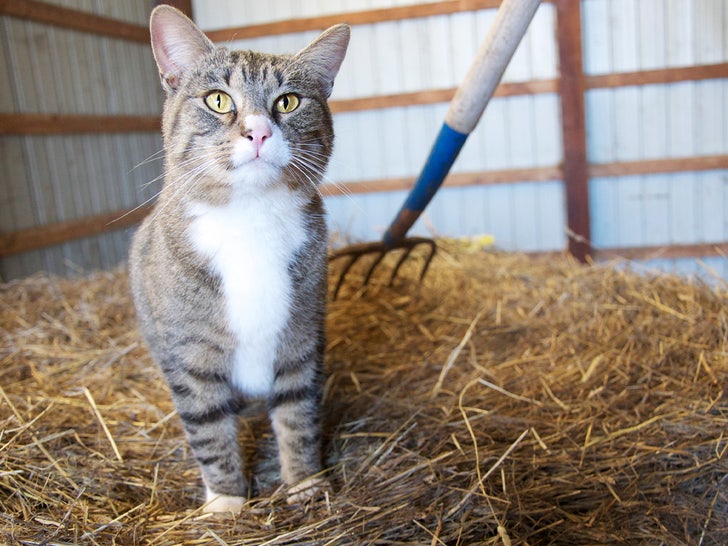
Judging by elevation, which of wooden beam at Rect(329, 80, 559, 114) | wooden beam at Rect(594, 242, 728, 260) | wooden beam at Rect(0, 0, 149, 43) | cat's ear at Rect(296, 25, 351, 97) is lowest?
wooden beam at Rect(594, 242, 728, 260)

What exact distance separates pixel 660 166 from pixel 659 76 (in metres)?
0.83

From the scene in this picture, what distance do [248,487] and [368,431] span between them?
1.46 ft

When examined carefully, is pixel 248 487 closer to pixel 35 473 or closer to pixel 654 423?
pixel 35 473

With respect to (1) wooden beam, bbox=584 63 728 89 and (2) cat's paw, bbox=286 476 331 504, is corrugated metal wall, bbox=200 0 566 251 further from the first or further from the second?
(2) cat's paw, bbox=286 476 331 504

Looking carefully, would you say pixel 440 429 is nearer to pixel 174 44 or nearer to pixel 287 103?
pixel 287 103

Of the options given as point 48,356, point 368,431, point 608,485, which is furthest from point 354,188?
point 608,485

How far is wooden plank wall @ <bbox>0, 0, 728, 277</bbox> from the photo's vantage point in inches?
229

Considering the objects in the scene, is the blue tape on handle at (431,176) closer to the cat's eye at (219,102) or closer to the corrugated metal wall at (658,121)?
the cat's eye at (219,102)

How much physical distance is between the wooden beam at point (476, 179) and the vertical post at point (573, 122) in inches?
8.5

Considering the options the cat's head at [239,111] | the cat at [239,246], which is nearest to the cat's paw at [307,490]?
the cat at [239,246]

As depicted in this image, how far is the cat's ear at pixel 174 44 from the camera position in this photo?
1.89m

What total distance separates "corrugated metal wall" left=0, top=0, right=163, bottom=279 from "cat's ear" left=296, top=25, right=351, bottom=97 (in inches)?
137

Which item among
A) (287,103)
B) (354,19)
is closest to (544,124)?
(354,19)

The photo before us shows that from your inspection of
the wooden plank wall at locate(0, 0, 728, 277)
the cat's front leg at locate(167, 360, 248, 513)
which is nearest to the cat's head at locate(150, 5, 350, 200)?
the cat's front leg at locate(167, 360, 248, 513)
